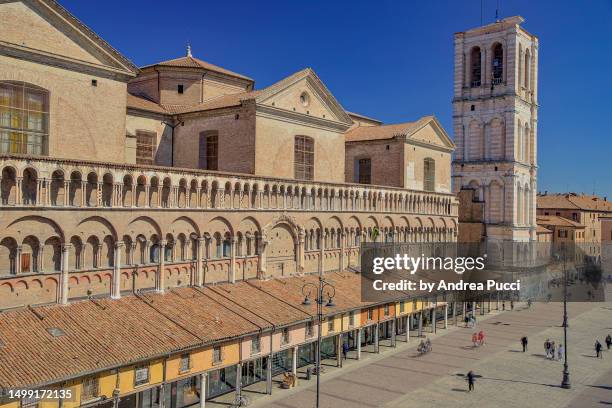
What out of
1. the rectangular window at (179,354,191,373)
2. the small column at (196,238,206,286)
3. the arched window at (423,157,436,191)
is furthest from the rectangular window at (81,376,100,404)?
the arched window at (423,157,436,191)

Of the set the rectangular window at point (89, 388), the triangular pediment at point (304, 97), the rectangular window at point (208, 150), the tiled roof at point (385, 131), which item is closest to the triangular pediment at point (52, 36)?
the rectangular window at point (208, 150)

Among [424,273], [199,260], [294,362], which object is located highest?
[199,260]

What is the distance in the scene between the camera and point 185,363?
23.5 metres

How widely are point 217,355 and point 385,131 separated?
29.8m

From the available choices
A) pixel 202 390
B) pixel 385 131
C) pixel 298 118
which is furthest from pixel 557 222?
pixel 202 390

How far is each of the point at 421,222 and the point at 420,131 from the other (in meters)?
7.97

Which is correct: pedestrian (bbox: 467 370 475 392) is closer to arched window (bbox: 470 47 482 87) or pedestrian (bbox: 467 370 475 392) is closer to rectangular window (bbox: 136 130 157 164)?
rectangular window (bbox: 136 130 157 164)

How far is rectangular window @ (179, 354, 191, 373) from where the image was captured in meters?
23.3

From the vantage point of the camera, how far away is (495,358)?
121 ft

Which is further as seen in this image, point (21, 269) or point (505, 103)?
point (505, 103)

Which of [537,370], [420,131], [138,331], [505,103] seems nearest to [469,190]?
[505,103]

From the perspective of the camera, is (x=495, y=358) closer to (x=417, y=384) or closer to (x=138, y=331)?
(x=417, y=384)

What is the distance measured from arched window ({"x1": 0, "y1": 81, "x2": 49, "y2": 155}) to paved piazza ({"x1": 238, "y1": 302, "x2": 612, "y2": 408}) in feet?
51.0

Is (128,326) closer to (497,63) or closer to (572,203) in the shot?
(497,63)
